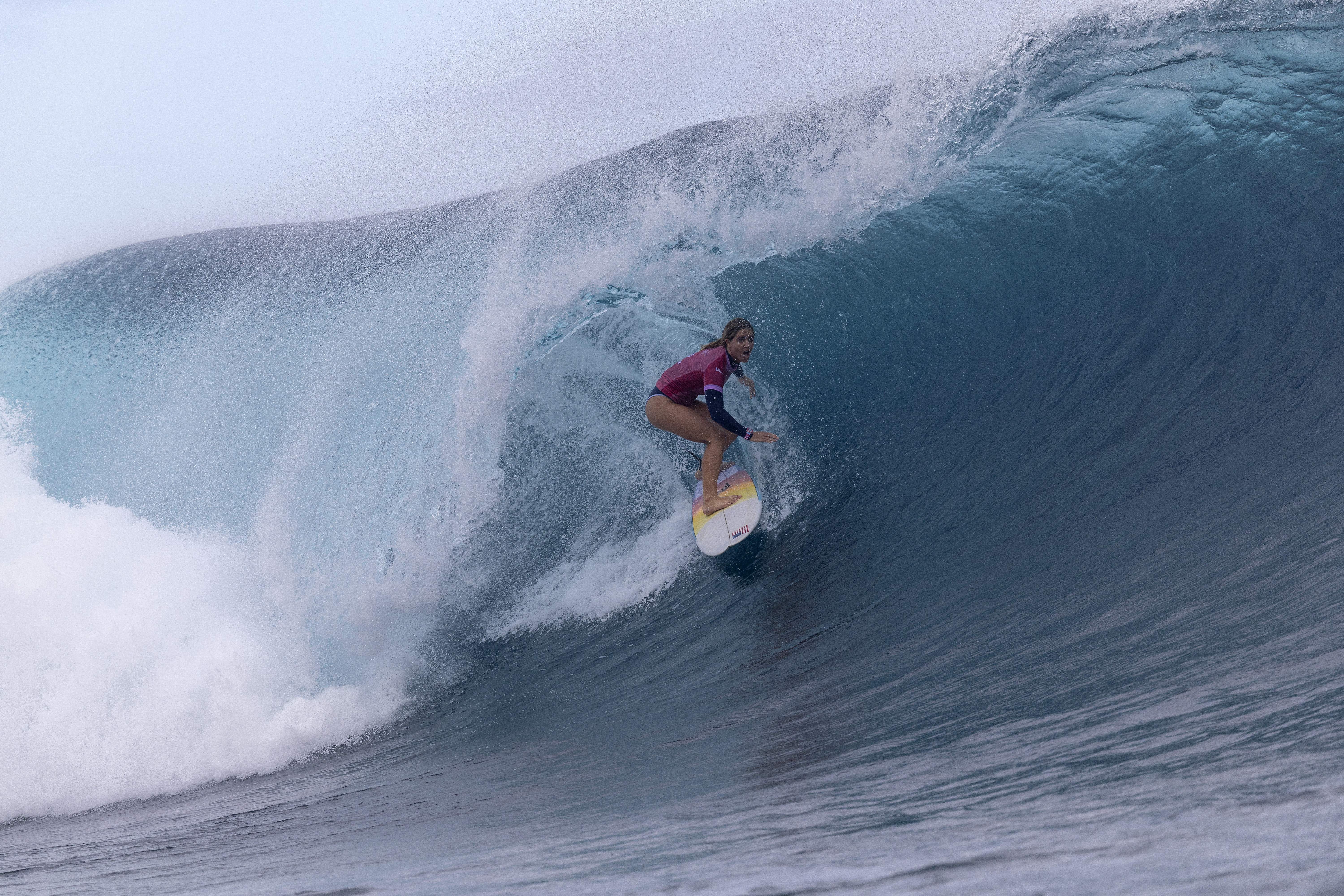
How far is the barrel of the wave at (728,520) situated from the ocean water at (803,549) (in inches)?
6.0

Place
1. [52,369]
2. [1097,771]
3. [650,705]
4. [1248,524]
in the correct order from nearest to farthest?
1. [1097,771]
2. [1248,524]
3. [650,705]
4. [52,369]

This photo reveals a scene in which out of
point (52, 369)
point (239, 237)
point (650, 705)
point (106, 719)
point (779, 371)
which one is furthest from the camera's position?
point (239, 237)

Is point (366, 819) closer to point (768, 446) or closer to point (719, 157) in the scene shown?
point (768, 446)

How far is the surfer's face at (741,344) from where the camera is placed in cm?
464

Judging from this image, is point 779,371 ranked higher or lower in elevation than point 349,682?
higher

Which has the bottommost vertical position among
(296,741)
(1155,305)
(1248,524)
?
(296,741)

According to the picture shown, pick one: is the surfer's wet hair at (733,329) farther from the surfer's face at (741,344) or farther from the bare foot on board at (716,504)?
the bare foot on board at (716,504)

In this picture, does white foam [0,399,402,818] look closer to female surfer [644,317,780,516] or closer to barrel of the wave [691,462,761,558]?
barrel of the wave [691,462,761,558]

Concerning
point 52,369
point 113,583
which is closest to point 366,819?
point 113,583

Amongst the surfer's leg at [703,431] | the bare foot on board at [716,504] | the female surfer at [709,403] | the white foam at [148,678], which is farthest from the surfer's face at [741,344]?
the white foam at [148,678]

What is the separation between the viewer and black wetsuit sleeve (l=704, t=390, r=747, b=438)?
15.4 feet

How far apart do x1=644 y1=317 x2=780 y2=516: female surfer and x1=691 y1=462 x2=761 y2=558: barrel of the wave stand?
42 millimetres

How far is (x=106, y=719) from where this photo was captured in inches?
215

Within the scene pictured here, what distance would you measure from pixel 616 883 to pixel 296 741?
3301 mm
